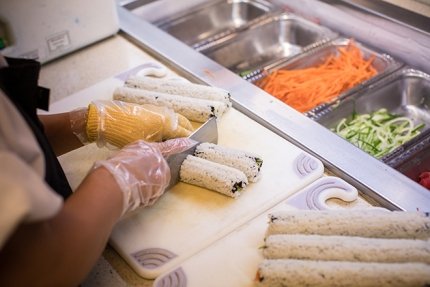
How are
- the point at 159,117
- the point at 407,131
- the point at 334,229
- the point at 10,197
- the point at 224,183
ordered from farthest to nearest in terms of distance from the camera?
the point at 407,131, the point at 159,117, the point at 224,183, the point at 334,229, the point at 10,197

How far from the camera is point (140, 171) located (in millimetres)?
1316

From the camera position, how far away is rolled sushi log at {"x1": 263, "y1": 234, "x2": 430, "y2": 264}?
1.13m

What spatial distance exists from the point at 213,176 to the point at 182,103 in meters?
0.39

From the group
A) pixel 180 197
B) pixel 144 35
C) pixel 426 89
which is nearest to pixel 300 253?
pixel 180 197

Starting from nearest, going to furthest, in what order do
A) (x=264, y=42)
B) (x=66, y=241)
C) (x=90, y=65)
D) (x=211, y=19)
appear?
(x=66, y=241) < (x=90, y=65) < (x=264, y=42) < (x=211, y=19)

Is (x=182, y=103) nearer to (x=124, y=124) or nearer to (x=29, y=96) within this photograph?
(x=124, y=124)

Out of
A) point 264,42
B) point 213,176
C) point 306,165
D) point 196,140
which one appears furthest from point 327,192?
point 264,42

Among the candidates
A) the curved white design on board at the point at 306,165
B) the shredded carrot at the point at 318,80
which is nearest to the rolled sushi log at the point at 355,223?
the curved white design on board at the point at 306,165

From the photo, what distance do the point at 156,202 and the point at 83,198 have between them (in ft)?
1.24

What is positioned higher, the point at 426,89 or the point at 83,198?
the point at 83,198

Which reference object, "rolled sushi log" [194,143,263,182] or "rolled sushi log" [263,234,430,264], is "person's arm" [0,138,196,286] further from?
"rolled sushi log" [263,234,430,264]

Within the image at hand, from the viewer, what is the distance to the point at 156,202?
148cm

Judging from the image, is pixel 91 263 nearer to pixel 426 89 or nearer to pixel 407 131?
pixel 407 131

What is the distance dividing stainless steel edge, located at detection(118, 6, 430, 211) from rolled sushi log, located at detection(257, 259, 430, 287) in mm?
326
